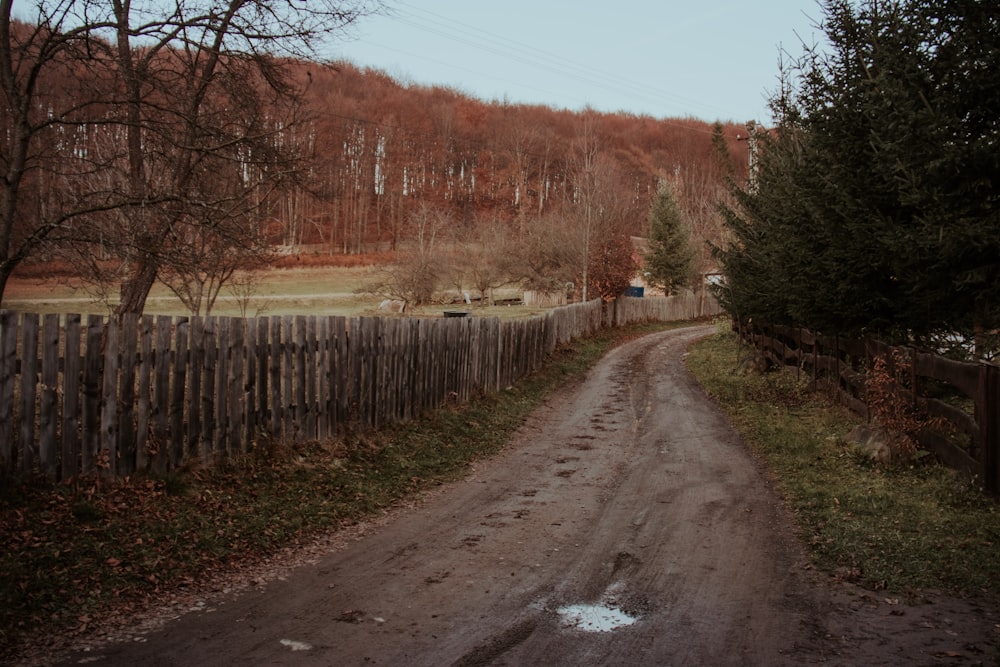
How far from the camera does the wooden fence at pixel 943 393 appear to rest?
7.35 m

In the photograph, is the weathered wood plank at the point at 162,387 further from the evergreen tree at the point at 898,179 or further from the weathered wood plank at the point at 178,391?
the evergreen tree at the point at 898,179

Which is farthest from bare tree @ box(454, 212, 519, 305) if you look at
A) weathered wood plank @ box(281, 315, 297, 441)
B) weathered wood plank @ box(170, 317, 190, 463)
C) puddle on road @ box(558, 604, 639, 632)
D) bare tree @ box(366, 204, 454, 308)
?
puddle on road @ box(558, 604, 639, 632)

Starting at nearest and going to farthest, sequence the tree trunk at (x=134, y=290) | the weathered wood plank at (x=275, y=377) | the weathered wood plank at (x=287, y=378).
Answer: the weathered wood plank at (x=275, y=377)
the weathered wood plank at (x=287, y=378)
the tree trunk at (x=134, y=290)

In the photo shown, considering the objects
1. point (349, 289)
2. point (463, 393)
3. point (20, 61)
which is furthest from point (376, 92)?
point (20, 61)

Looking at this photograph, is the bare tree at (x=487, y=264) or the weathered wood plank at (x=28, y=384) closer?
the weathered wood plank at (x=28, y=384)

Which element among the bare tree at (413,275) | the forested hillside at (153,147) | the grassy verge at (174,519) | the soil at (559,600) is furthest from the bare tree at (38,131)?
A: the bare tree at (413,275)

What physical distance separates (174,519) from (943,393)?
1144 centimetres

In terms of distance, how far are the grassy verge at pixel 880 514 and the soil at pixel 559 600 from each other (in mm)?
304

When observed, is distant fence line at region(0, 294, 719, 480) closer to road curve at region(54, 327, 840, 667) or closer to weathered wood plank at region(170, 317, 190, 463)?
weathered wood plank at region(170, 317, 190, 463)

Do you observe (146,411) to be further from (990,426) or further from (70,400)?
(990,426)

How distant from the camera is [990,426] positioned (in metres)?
7.32

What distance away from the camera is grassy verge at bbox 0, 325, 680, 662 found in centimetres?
489

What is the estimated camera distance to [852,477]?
8.77 metres

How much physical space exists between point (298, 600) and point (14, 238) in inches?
202
